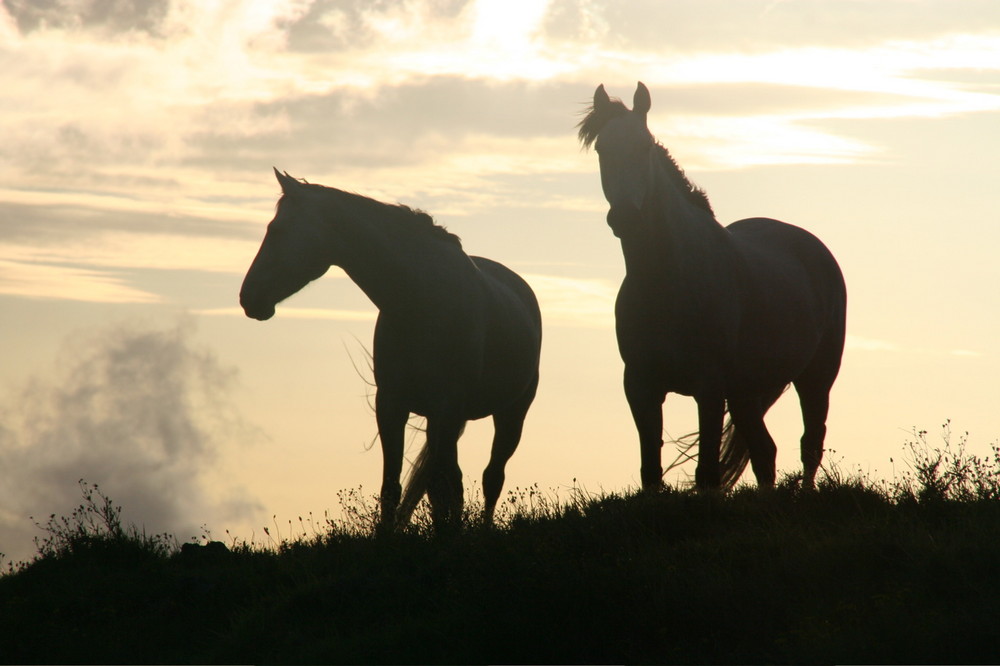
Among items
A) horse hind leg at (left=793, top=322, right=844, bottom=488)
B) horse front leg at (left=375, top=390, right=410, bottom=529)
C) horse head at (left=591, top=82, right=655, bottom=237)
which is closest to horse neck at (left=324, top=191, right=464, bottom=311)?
horse front leg at (left=375, top=390, right=410, bottom=529)

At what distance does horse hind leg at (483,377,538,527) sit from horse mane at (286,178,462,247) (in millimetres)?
2648

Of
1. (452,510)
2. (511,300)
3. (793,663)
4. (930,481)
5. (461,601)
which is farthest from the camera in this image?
(511,300)

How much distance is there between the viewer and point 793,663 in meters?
5.43

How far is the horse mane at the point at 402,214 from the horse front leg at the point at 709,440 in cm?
293

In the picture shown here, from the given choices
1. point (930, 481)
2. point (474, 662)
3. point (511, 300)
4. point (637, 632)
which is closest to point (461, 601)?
point (474, 662)

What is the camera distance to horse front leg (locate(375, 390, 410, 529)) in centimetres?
898

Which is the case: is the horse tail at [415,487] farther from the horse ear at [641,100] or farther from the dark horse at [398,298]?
the horse ear at [641,100]

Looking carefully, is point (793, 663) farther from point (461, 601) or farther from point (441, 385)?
point (441, 385)

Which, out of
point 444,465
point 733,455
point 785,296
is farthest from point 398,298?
point 733,455

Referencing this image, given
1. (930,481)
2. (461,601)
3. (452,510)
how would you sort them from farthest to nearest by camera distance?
(452,510) < (930,481) < (461,601)

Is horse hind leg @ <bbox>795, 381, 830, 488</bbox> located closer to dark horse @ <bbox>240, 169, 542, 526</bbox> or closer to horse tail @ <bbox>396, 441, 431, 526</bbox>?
dark horse @ <bbox>240, 169, 542, 526</bbox>

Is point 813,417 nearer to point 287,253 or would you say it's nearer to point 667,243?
point 667,243

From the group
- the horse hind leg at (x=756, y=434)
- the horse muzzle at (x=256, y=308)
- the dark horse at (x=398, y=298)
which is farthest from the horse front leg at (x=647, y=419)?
the horse muzzle at (x=256, y=308)

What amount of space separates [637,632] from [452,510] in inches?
111
